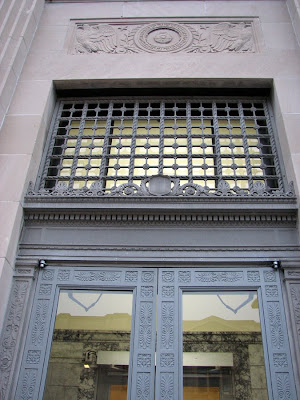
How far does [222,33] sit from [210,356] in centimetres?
724

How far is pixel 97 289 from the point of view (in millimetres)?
6723

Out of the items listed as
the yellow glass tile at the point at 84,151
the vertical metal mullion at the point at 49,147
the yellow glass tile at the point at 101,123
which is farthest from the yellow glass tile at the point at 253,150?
the vertical metal mullion at the point at 49,147

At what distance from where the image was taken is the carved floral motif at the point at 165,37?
9.68 meters

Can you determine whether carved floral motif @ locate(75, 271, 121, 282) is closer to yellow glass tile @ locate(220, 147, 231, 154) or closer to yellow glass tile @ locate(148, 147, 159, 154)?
yellow glass tile @ locate(148, 147, 159, 154)

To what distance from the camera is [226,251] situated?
6926 millimetres

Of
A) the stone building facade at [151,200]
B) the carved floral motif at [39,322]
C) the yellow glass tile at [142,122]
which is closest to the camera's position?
the stone building facade at [151,200]

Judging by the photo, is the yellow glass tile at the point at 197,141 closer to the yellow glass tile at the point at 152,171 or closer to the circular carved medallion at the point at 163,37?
the yellow glass tile at the point at 152,171

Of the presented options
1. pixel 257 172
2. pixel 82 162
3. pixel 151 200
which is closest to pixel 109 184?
pixel 82 162

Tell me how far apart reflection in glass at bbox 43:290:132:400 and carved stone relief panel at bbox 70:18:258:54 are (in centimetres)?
571

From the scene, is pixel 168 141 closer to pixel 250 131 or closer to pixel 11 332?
pixel 250 131

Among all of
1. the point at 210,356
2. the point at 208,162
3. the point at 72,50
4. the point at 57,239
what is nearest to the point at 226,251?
the point at 210,356

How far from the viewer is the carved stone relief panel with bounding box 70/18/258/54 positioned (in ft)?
31.8

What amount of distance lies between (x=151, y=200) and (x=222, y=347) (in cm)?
255

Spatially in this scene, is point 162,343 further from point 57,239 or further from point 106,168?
point 106,168
